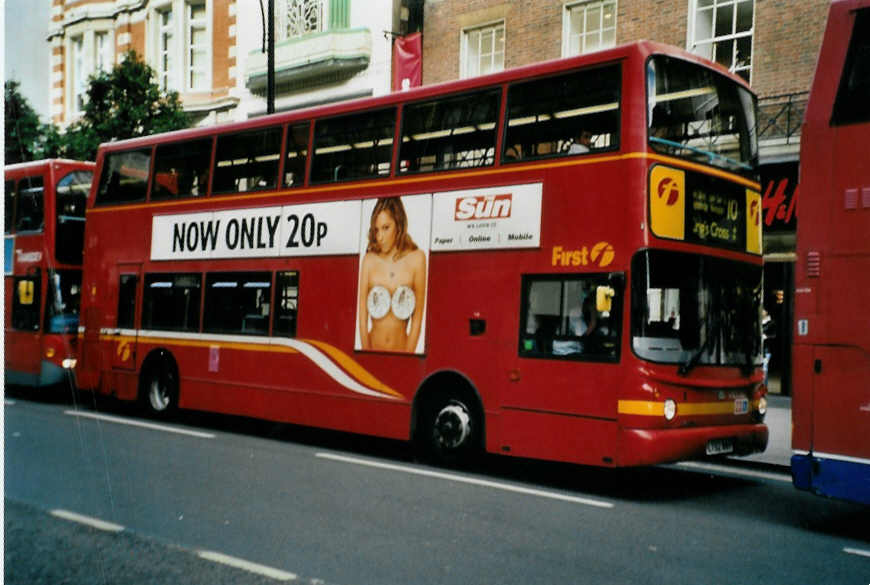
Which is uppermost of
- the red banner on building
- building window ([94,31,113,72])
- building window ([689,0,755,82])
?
the red banner on building

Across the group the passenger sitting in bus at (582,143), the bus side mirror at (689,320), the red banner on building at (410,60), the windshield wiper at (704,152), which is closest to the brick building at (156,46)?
the passenger sitting in bus at (582,143)

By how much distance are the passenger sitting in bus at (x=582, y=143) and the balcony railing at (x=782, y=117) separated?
7.18m

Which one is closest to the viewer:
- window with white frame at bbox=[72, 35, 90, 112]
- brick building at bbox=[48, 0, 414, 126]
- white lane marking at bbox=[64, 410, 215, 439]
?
window with white frame at bbox=[72, 35, 90, 112]

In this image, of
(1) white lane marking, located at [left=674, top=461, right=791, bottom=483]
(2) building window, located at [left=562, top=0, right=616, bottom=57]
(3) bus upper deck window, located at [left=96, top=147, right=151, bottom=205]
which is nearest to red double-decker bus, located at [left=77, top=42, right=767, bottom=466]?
(1) white lane marking, located at [left=674, top=461, right=791, bottom=483]

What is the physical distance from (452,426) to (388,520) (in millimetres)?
2790

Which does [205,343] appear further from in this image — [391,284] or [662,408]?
[662,408]

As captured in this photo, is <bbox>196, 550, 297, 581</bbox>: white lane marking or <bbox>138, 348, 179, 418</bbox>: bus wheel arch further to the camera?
<bbox>138, 348, 179, 418</bbox>: bus wheel arch

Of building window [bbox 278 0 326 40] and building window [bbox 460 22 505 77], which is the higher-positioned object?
building window [bbox 278 0 326 40]

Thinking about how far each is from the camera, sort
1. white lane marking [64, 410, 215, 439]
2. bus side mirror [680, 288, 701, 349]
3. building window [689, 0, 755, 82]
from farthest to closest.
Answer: building window [689, 0, 755, 82], white lane marking [64, 410, 215, 439], bus side mirror [680, 288, 701, 349]

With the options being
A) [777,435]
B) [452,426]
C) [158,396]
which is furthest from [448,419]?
[158,396]

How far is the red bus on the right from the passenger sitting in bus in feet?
7.29

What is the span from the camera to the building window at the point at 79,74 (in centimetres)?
717

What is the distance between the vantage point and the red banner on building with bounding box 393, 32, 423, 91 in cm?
2047

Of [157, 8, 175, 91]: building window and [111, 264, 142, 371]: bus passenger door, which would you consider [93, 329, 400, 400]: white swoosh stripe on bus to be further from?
[157, 8, 175, 91]: building window
